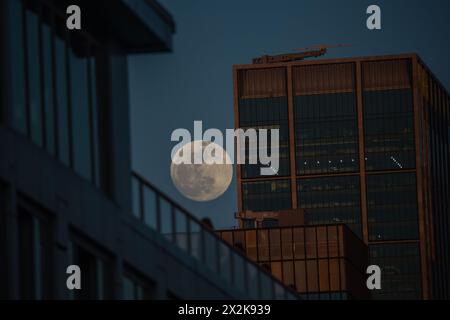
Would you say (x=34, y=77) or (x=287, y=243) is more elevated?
(x=287, y=243)

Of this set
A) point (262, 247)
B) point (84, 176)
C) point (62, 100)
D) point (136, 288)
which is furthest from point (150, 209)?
point (262, 247)

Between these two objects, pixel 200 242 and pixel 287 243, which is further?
pixel 287 243

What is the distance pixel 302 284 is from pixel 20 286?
13718cm

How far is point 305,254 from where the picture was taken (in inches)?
6703

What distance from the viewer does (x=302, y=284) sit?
6747 inches

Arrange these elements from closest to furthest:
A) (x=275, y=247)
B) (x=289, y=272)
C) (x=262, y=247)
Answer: (x=275, y=247) < (x=262, y=247) < (x=289, y=272)

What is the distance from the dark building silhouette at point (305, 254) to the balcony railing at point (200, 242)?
4664 inches

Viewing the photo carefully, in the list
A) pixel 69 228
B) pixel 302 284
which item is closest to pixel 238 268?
pixel 69 228

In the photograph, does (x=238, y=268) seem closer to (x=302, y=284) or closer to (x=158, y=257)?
(x=158, y=257)

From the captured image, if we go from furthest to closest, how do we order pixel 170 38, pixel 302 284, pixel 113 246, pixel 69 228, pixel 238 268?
pixel 302 284
pixel 238 268
pixel 170 38
pixel 113 246
pixel 69 228

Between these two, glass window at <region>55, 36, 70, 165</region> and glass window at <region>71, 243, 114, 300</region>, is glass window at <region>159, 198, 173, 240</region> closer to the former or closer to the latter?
glass window at <region>71, 243, 114, 300</region>

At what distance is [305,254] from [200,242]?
125m

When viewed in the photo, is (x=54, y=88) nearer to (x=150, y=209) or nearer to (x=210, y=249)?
(x=150, y=209)

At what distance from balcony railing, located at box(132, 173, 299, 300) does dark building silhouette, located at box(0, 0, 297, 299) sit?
42mm
